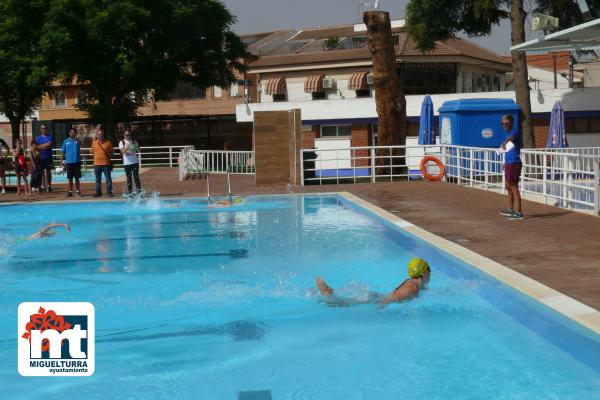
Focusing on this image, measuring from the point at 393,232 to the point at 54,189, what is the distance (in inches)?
588

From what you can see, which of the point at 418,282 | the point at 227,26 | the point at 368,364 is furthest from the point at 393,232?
the point at 227,26

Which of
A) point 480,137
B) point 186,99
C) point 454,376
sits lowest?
point 454,376

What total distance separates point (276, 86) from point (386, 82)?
25356mm

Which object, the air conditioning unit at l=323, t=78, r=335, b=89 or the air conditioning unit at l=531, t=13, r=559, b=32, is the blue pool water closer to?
the air conditioning unit at l=531, t=13, r=559, b=32

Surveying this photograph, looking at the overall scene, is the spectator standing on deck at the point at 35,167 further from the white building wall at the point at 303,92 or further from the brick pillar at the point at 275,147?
the white building wall at the point at 303,92

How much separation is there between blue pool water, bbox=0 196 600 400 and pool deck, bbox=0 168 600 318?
0.59 metres

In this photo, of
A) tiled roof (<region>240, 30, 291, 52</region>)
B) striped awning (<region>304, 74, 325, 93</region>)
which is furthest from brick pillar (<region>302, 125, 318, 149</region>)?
tiled roof (<region>240, 30, 291, 52</region>)

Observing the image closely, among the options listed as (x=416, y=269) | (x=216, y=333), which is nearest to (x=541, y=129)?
(x=416, y=269)

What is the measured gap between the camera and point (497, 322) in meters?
7.65

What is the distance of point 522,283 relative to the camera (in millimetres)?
8188

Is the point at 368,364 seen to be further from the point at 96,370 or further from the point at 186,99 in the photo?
the point at 186,99

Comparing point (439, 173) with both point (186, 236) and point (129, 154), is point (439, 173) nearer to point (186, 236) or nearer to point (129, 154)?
point (129, 154)
